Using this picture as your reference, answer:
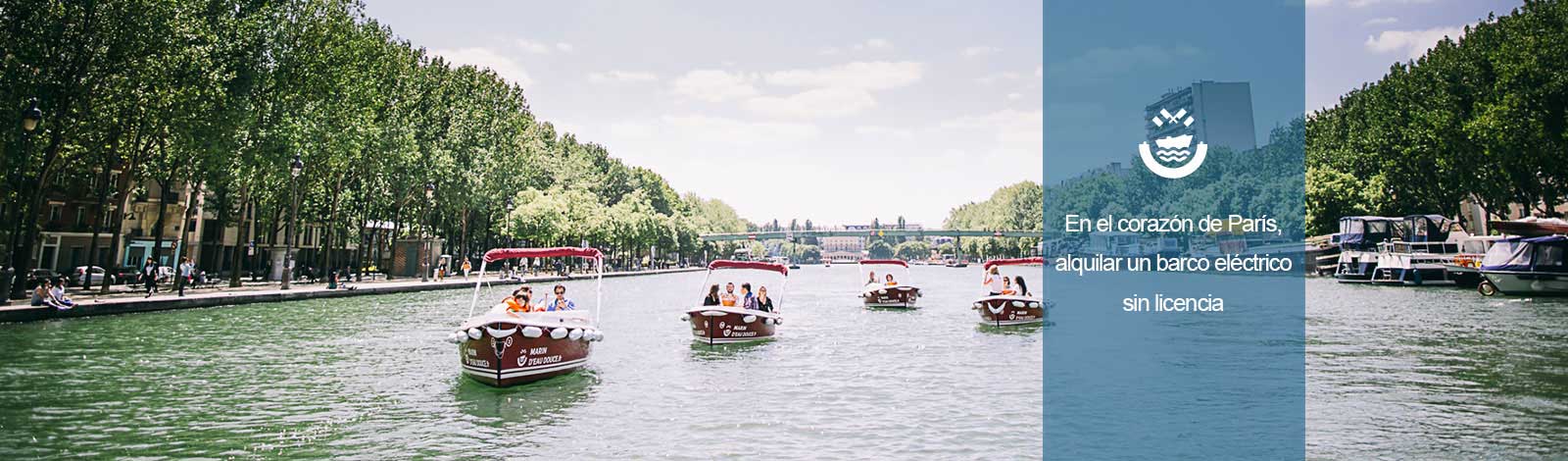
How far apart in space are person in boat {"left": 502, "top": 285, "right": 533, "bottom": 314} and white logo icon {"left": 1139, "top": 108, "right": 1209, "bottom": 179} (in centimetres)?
1446

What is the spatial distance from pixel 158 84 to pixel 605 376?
27.7 metres

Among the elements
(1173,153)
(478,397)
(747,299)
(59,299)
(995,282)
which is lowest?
(478,397)

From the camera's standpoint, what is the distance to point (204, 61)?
127 ft

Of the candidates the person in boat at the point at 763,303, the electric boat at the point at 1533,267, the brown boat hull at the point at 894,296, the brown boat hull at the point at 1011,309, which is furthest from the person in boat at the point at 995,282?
the electric boat at the point at 1533,267

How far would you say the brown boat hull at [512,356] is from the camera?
18438 millimetres

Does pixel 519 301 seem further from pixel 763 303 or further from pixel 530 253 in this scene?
pixel 763 303

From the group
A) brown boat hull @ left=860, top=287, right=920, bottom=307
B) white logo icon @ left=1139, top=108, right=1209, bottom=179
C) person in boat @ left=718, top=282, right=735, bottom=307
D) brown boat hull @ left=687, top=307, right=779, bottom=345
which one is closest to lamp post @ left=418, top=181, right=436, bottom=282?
brown boat hull @ left=860, top=287, right=920, bottom=307

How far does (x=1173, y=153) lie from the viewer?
25547mm

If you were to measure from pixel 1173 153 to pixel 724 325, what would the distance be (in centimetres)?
1389

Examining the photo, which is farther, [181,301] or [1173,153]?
[181,301]

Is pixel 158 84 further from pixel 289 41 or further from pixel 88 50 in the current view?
pixel 289 41

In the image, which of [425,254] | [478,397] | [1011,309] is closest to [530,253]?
[478,397]

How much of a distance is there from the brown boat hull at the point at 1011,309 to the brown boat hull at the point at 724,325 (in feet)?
33.5

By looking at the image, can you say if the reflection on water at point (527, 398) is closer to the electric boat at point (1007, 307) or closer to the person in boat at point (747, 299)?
the person in boat at point (747, 299)
